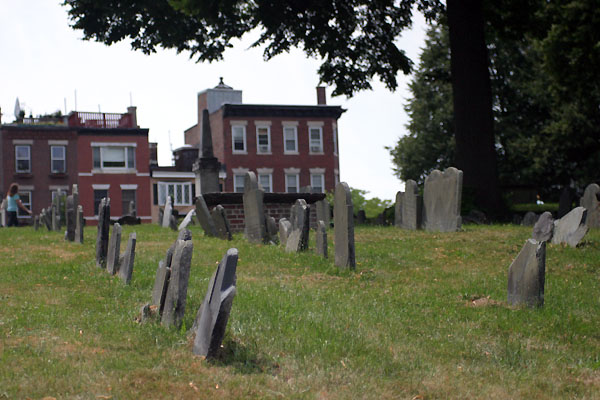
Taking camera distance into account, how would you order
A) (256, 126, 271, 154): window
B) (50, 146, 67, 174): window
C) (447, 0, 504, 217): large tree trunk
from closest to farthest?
(447, 0, 504, 217): large tree trunk
(50, 146, 67, 174): window
(256, 126, 271, 154): window

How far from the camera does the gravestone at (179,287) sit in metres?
7.51

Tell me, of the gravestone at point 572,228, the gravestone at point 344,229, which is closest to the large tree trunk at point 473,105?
the gravestone at point 572,228

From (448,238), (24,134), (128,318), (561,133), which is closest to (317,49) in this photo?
(448,238)

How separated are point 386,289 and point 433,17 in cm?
1915

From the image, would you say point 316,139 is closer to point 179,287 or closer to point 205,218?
point 205,218

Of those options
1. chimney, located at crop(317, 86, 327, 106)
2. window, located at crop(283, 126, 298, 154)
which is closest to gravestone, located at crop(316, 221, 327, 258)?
window, located at crop(283, 126, 298, 154)

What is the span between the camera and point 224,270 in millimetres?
6598

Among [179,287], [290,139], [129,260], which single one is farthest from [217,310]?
[290,139]

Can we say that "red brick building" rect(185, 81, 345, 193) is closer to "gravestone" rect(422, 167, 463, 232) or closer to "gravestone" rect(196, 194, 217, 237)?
"gravestone" rect(196, 194, 217, 237)

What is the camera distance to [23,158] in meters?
52.8

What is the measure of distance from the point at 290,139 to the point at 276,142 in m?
1.11

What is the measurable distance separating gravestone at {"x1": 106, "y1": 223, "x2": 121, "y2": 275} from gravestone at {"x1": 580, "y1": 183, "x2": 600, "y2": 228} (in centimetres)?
1222

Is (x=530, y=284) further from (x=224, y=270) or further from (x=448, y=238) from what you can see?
(x=448, y=238)

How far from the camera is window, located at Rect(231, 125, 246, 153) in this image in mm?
57094
